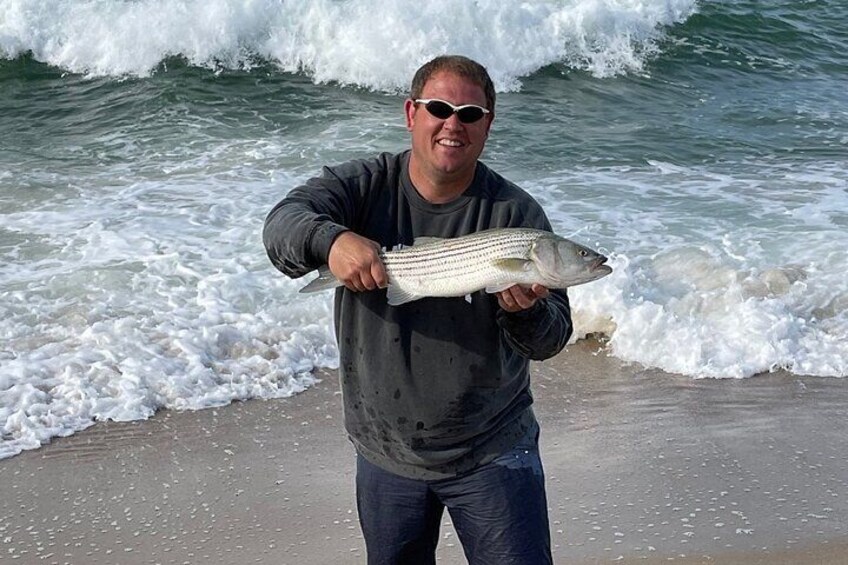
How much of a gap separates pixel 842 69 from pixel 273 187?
1090 centimetres

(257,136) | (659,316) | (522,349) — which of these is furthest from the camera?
(257,136)

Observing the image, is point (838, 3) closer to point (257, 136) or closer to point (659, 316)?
point (257, 136)

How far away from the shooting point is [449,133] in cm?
292

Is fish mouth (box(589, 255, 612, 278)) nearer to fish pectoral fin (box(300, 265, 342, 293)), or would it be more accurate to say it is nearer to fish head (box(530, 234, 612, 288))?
fish head (box(530, 234, 612, 288))

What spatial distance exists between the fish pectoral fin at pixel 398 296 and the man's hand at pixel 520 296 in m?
0.23

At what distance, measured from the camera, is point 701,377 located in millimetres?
6992

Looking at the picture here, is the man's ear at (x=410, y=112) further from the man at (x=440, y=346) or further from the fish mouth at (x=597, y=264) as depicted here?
the fish mouth at (x=597, y=264)

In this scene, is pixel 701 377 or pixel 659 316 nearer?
pixel 701 377

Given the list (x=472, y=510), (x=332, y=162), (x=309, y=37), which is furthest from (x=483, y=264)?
(x=309, y=37)

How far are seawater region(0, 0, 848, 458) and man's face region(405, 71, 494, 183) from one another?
3.87 m

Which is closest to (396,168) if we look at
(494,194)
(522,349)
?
(494,194)

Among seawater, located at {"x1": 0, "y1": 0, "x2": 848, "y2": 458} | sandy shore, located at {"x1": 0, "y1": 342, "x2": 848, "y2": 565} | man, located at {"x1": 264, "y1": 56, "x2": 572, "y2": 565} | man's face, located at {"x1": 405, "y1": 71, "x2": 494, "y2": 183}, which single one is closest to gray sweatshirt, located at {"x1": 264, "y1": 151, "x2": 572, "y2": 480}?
man, located at {"x1": 264, "y1": 56, "x2": 572, "y2": 565}

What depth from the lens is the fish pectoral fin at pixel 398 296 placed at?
2865 millimetres

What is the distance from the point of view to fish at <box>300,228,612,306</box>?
2.80 m
